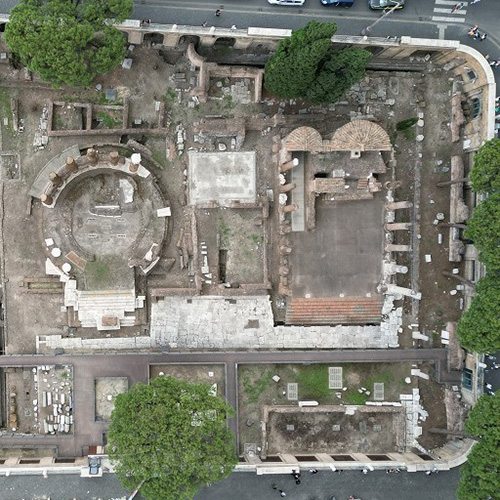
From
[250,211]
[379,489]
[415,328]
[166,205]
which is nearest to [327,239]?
[250,211]

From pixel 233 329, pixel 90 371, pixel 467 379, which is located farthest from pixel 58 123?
pixel 467 379

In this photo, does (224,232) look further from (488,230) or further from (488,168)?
(488,168)

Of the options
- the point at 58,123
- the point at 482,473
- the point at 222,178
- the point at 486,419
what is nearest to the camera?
the point at 482,473

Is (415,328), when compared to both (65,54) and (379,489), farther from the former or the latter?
(65,54)

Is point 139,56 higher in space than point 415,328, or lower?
higher

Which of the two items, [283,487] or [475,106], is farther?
[475,106]

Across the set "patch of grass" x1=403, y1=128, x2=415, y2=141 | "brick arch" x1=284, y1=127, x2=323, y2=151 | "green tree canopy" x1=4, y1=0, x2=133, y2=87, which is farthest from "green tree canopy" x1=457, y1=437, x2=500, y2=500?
"green tree canopy" x1=4, y1=0, x2=133, y2=87

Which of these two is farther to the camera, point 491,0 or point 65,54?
point 491,0
